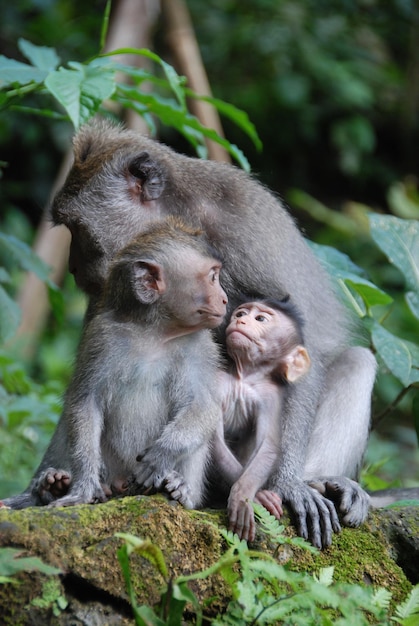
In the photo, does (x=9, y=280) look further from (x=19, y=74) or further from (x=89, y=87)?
(x=89, y=87)

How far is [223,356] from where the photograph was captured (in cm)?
548

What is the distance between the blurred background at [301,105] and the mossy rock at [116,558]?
9904 millimetres

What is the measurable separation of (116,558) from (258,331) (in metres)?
1.92

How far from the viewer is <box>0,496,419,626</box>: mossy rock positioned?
11.8ft

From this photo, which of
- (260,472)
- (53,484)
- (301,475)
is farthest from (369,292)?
(53,484)

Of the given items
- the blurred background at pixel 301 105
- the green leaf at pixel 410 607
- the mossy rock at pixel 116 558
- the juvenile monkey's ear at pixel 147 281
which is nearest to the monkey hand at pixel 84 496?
the mossy rock at pixel 116 558

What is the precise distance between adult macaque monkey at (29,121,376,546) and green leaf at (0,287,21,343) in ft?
2.77

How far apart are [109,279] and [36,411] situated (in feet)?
8.12

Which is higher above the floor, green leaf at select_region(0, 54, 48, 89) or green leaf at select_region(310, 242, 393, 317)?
green leaf at select_region(0, 54, 48, 89)

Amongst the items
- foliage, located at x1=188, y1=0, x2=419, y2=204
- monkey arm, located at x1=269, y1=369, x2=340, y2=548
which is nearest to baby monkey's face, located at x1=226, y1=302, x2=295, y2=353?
monkey arm, located at x1=269, y1=369, x2=340, y2=548

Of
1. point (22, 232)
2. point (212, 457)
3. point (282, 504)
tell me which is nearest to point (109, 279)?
point (212, 457)

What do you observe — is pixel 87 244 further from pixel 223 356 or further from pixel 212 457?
pixel 212 457

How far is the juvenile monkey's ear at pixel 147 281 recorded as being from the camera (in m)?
4.77

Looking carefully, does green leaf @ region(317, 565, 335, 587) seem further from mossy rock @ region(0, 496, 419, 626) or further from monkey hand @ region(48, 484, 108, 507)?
monkey hand @ region(48, 484, 108, 507)
